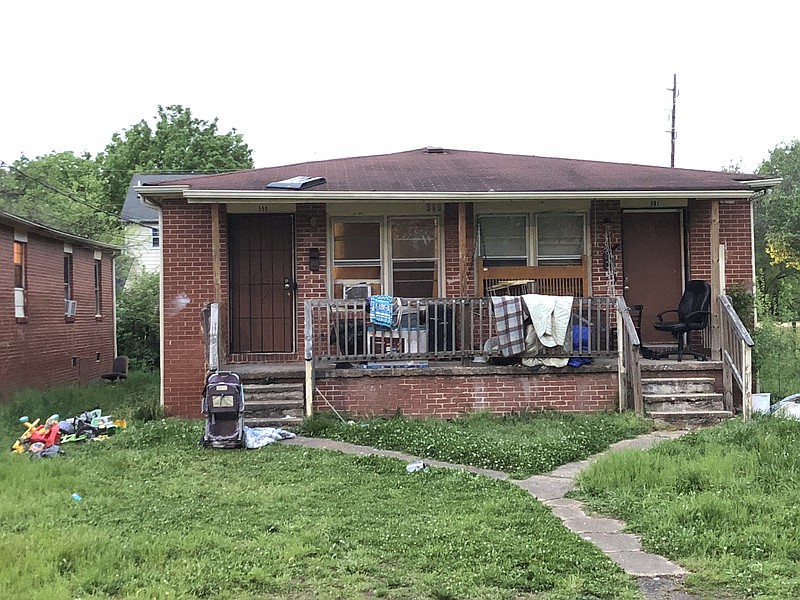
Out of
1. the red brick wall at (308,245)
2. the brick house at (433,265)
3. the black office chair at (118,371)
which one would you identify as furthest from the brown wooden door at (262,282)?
the black office chair at (118,371)

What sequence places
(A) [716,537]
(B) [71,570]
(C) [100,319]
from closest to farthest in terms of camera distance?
1. (B) [71,570]
2. (A) [716,537]
3. (C) [100,319]

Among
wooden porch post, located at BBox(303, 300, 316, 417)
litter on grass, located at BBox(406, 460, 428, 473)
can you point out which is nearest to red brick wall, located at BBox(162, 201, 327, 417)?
wooden porch post, located at BBox(303, 300, 316, 417)

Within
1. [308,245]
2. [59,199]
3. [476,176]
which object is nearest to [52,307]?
[308,245]

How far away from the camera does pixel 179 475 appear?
23.0 ft

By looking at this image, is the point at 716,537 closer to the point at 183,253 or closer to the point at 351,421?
the point at 351,421

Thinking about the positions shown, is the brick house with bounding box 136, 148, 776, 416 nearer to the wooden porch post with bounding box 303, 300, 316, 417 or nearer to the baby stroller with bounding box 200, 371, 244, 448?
the wooden porch post with bounding box 303, 300, 316, 417

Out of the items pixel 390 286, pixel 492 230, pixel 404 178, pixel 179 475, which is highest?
pixel 404 178

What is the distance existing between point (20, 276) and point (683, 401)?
1192cm

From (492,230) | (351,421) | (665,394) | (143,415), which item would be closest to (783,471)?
(665,394)

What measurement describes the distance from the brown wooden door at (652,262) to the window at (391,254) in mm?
2868

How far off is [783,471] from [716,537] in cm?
185

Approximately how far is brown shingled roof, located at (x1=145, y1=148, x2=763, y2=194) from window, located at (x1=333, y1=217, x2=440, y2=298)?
0.68 m

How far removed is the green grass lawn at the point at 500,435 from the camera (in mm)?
7395

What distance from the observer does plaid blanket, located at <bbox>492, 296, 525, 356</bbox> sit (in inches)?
390
